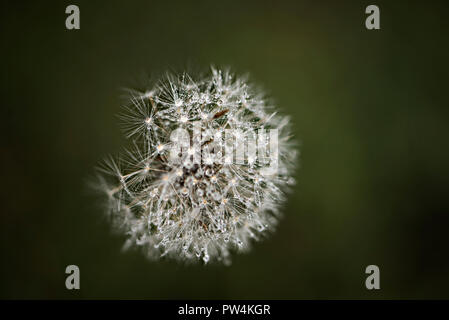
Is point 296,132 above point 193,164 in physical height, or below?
above

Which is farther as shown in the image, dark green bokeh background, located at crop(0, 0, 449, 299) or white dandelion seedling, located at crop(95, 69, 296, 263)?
dark green bokeh background, located at crop(0, 0, 449, 299)

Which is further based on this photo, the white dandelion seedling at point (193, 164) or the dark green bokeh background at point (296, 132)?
the dark green bokeh background at point (296, 132)

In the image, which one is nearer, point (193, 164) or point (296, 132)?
point (193, 164)
